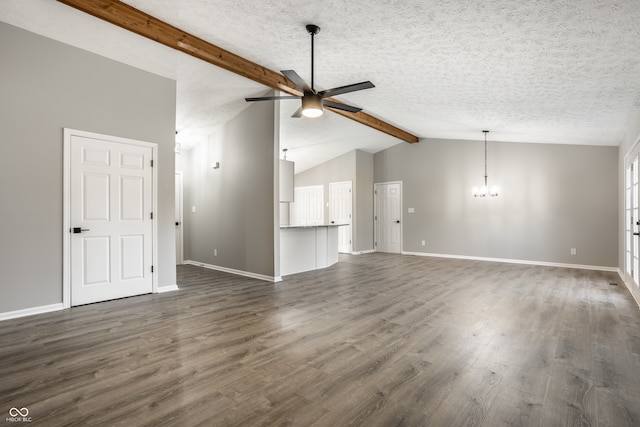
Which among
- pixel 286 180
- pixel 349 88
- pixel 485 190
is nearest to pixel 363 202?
pixel 286 180

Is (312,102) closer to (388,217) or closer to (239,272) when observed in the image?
(239,272)

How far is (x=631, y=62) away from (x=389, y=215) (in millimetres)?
6781

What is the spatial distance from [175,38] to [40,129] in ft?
5.97

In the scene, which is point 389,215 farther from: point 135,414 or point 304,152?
point 135,414

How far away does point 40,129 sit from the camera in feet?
12.0

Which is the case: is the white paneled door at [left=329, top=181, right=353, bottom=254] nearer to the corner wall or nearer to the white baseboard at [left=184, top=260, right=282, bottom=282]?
the white baseboard at [left=184, top=260, right=282, bottom=282]

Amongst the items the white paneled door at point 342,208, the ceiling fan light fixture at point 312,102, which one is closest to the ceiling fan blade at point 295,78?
the ceiling fan light fixture at point 312,102

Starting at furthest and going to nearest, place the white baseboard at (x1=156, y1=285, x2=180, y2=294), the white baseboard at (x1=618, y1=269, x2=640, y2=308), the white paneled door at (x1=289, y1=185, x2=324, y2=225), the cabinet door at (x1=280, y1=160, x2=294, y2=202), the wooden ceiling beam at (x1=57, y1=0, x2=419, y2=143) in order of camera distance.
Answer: the white paneled door at (x1=289, y1=185, x2=324, y2=225) → the cabinet door at (x1=280, y1=160, x2=294, y2=202) → the white baseboard at (x1=156, y1=285, x2=180, y2=294) → the white baseboard at (x1=618, y1=269, x2=640, y2=308) → the wooden ceiling beam at (x1=57, y1=0, x2=419, y2=143)

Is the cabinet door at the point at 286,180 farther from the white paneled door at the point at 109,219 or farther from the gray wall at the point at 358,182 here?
the white paneled door at the point at 109,219

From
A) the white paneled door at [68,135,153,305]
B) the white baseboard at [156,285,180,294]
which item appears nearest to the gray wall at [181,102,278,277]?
the white baseboard at [156,285,180,294]

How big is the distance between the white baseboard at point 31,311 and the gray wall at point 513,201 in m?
7.75

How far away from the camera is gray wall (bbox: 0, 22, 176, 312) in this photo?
A: 3432 millimetres

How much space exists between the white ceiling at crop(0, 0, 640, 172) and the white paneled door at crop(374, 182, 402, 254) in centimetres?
390

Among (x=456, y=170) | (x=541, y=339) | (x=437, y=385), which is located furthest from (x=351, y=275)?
(x=456, y=170)
